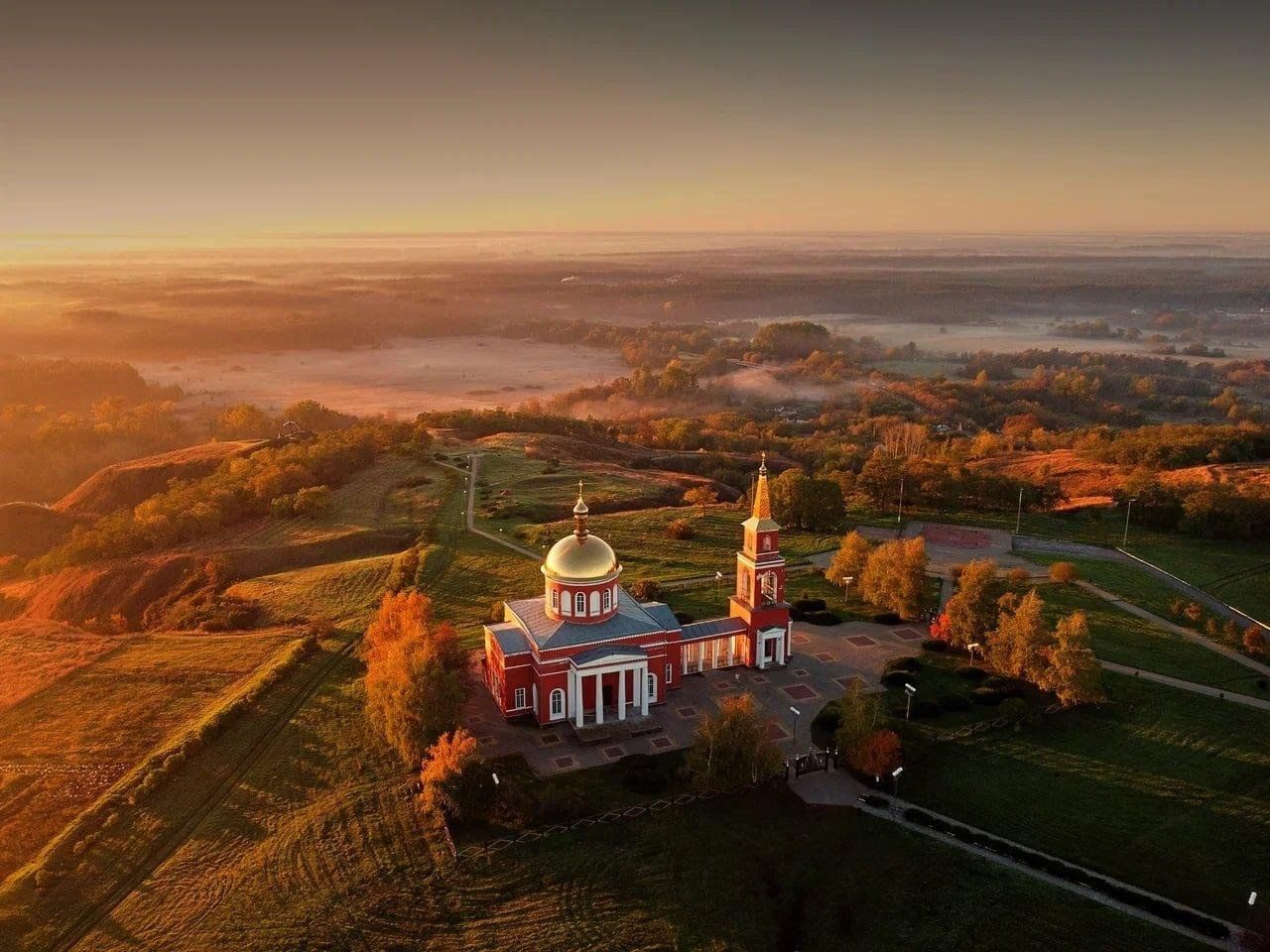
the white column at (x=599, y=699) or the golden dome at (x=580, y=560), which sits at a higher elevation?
the golden dome at (x=580, y=560)

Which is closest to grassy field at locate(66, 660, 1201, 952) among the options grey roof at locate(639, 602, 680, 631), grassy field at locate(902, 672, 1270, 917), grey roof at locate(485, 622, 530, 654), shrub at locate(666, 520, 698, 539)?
grassy field at locate(902, 672, 1270, 917)

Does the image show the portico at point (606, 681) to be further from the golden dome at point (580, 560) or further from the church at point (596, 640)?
the golden dome at point (580, 560)

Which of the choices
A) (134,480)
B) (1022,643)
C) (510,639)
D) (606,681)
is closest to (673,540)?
(510,639)

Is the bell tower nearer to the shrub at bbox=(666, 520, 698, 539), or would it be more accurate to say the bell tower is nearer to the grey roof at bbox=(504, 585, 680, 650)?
Result: the grey roof at bbox=(504, 585, 680, 650)

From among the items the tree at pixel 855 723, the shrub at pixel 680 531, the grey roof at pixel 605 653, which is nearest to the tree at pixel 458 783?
the grey roof at pixel 605 653

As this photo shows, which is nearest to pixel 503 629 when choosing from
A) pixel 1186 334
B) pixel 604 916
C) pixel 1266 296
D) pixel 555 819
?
pixel 555 819

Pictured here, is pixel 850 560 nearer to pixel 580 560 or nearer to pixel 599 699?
pixel 580 560

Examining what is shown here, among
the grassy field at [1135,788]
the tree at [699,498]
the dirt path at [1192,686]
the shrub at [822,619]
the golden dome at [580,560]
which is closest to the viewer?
the grassy field at [1135,788]
